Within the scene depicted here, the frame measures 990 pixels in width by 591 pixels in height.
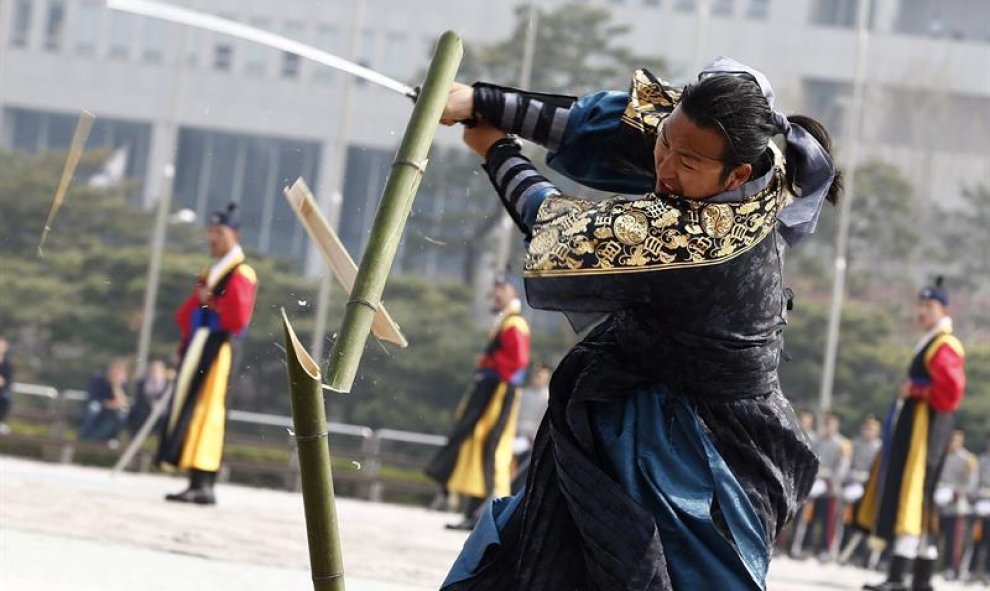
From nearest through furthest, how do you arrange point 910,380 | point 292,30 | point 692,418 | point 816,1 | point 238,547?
point 692,418 < point 238,547 < point 910,380 < point 292,30 < point 816,1

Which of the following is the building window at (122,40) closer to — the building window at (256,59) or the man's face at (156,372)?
the building window at (256,59)

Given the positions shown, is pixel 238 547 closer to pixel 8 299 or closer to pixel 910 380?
pixel 910 380

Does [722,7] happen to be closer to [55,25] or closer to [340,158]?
[340,158]

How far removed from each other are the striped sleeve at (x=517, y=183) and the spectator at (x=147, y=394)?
1305 cm

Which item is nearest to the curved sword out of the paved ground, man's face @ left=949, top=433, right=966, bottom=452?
the paved ground

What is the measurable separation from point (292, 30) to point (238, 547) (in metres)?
11.5

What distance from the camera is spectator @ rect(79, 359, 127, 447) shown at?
1720cm

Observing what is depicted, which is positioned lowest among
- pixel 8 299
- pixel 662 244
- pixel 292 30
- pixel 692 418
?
pixel 8 299

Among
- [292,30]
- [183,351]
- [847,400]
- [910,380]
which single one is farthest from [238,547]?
[847,400]

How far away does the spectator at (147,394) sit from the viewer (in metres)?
16.5

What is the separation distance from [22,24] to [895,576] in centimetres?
1202

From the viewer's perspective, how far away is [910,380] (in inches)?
411

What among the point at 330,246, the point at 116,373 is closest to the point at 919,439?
the point at 330,246

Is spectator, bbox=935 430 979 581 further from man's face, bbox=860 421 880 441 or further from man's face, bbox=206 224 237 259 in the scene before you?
man's face, bbox=206 224 237 259
